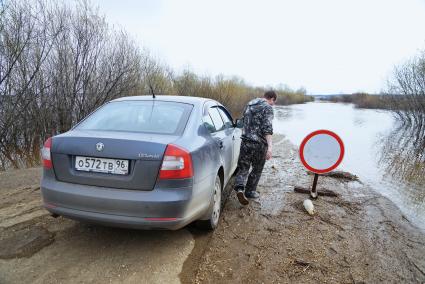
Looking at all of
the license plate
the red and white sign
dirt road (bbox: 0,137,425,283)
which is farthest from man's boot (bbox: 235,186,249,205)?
the license plate

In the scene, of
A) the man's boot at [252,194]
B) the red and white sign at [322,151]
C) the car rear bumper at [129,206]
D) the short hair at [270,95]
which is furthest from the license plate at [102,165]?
the red and white sign at [322,151]

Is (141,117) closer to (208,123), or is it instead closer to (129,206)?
(208,123)

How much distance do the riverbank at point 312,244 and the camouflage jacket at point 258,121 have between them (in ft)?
3.54

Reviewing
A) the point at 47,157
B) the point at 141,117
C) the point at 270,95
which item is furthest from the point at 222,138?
the point at 47,157

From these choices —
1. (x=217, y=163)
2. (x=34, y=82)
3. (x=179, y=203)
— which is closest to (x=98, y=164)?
(x=179, y=203)

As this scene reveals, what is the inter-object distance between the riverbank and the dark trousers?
387 millimetres

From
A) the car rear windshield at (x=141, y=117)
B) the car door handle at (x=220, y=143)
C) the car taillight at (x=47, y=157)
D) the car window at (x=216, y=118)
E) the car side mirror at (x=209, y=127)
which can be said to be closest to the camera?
the car taillight at (x=47, y=157)

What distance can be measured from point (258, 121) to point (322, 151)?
1.15 m

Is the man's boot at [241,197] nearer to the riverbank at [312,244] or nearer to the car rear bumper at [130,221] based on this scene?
the riverbank at [312,244]

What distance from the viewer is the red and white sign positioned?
4785 millimetres

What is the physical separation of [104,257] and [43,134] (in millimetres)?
7946

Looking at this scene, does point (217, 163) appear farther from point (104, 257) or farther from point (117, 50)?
point (117, 50)

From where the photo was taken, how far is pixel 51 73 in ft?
30.3

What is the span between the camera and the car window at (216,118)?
4211 millimetres
